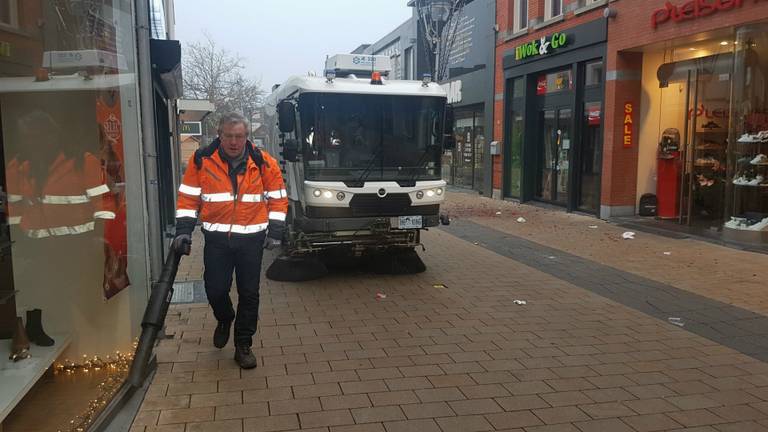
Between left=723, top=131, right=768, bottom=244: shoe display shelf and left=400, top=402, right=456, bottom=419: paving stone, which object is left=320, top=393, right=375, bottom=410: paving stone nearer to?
left=400, top=402, right=456, bottom=419: paving stone

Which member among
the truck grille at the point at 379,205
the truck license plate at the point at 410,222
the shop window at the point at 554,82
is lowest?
the truck license plate at the point at 410,222

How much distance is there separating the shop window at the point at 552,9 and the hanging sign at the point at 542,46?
65 cm

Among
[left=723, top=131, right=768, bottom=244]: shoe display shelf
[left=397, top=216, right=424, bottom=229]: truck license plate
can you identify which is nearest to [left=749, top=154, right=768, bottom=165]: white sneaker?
[left=723, top=131, right=768, bottom=244]: shoe display shelf

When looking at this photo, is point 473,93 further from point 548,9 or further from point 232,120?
point 232,120

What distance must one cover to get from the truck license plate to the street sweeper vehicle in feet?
0.04

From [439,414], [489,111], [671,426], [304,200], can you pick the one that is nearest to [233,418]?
[439,414]

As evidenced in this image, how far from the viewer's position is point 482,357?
523 cm

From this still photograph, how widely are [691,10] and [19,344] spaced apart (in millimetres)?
Answer: 11316

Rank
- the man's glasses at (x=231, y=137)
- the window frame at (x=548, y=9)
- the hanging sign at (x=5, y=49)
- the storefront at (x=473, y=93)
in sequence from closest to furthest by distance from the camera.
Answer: the hanging sign at (x=5, y=49)
the man's glasses at (x=231, y=137)
the window frame at (x=548, y=9)
the storefront at (x=473, y=93)

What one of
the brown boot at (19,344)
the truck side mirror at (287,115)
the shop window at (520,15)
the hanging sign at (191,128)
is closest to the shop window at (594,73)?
the shop window at (520,15)

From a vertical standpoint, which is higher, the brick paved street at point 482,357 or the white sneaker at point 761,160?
the white sneaker at point 761,160

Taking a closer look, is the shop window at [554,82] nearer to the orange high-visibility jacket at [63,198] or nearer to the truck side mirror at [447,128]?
the truck side mirror at [447,128]

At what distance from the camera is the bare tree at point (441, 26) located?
21562 millimetres

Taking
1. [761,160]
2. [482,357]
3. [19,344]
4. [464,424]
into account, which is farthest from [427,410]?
[761,160]
